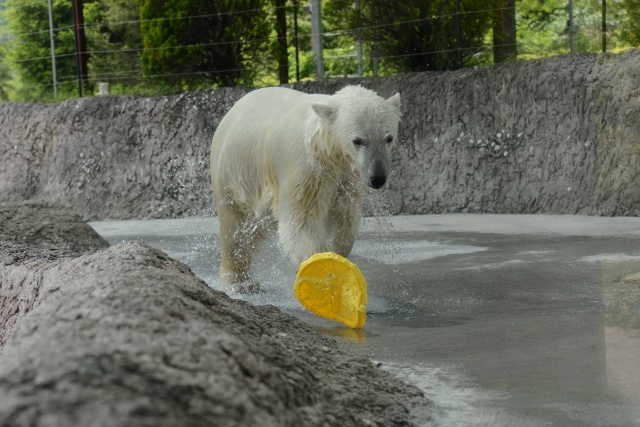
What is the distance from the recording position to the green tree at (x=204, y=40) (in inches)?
492

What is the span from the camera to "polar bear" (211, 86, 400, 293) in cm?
499

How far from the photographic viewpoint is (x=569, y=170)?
898cm

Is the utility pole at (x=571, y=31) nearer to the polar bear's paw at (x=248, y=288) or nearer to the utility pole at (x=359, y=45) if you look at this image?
the utility pole at (x=359, y=45)

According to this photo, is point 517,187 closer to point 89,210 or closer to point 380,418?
point 89,210

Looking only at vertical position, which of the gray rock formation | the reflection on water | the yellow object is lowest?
the reflection on water

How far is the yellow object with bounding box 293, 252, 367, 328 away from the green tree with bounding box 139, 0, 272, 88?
8.48 metres

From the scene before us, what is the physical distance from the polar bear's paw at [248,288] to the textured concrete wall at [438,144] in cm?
425

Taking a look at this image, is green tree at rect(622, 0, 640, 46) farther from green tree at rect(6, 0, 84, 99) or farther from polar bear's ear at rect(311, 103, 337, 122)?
green tree at rect(6, 0, 84, 99)

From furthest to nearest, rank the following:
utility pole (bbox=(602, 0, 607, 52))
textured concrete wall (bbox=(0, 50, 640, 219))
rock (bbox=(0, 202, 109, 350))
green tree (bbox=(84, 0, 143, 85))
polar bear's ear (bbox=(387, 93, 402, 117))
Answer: green tree (bbox=(84, 0, 143, 85))
utility pole (bbox=(602, 0, 607, 52))
textured concrete wall (bbox=(0, 50, 640, 219))
polar bear's ear (bbox=(387, 93, 402, 117))
rock (bbox=(0, 202, 109, 350))

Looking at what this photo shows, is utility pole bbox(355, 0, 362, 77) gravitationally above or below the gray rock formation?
above

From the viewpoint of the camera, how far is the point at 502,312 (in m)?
4.52

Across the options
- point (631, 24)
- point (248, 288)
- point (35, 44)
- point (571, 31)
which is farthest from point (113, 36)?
point (248, 288)

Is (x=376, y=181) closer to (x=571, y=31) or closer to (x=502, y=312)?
(x=502, y=312)

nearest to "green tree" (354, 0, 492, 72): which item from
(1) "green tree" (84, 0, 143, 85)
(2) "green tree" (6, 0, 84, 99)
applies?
(1) "green tree" (84, 0, 143, 85)
